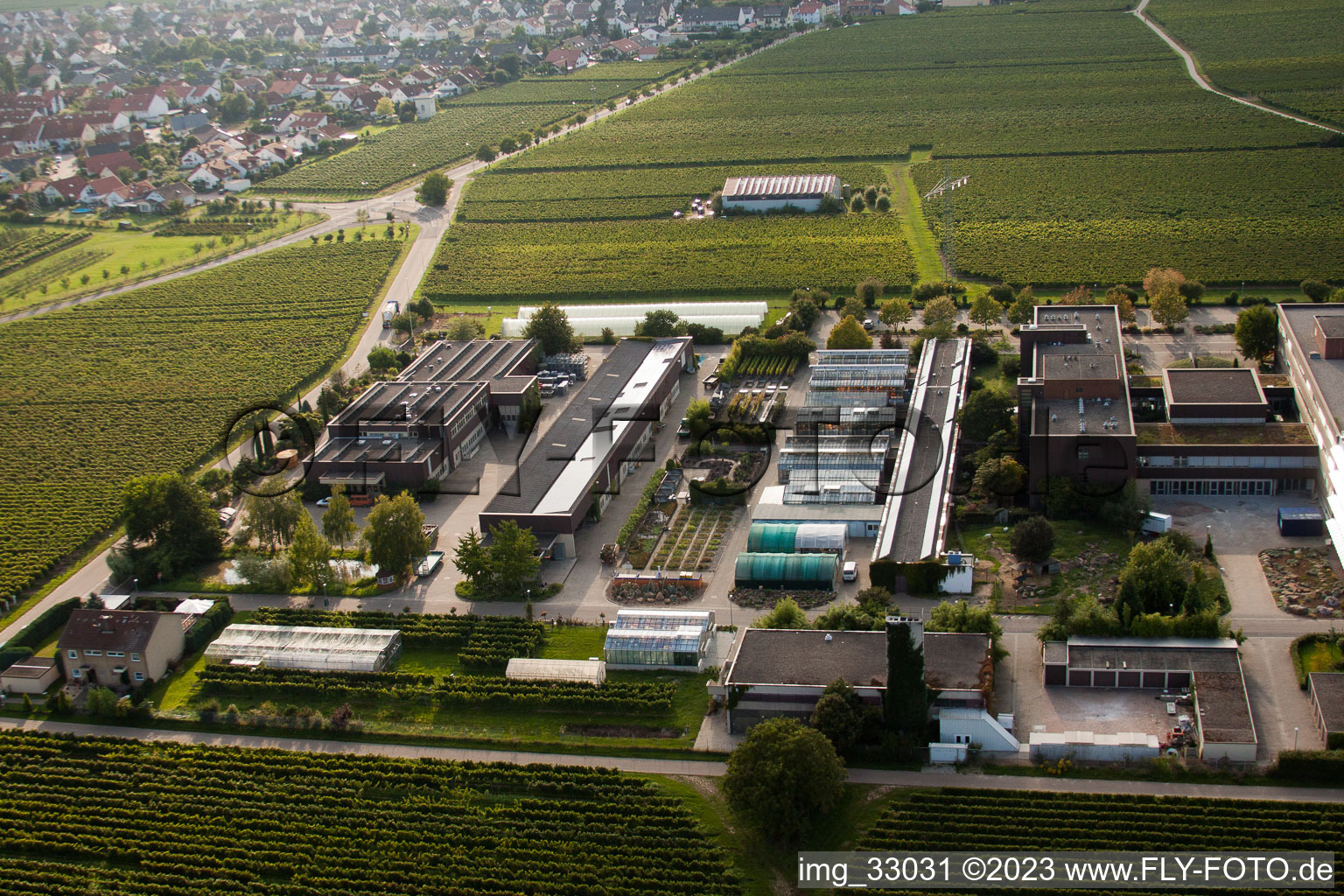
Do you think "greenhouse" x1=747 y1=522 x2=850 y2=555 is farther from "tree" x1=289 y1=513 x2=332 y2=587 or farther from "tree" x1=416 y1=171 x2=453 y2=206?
"tree" x1=416 y1=171 x2=453 y2=206

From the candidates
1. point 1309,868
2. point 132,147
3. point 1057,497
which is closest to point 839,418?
point 1057,497

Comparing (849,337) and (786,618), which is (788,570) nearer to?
(786,618)

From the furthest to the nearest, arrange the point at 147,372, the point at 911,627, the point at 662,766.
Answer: the point at 147,372 → the point at 662,766 → the point at 911,627

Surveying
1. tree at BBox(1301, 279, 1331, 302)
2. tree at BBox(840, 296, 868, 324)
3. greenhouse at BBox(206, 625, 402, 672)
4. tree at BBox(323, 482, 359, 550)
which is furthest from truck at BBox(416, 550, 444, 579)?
tree at BBox(1301, 279, 1331, 302)

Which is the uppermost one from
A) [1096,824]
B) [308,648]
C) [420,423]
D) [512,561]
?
[420,423]

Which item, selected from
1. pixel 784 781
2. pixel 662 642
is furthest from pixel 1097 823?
pixel 662 642

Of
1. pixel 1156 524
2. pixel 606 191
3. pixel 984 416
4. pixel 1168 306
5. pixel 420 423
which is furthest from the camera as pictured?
pixel 606 191

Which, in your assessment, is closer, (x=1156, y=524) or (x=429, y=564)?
(x=1156, y=524)

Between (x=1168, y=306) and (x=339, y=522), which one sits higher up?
(x=1168, y=306)
